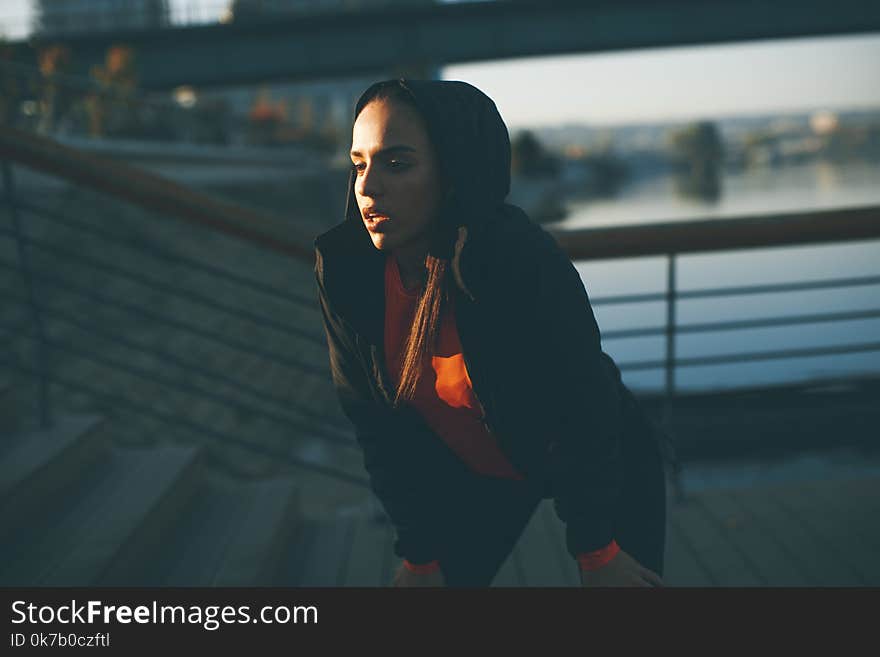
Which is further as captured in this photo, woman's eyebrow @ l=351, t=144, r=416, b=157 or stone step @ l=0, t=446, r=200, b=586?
stone step @ l=0, t=446, r=200, b=586

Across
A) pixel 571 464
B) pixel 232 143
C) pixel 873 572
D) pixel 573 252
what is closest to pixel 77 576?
pixel 571 464

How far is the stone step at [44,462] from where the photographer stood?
8.44 feet

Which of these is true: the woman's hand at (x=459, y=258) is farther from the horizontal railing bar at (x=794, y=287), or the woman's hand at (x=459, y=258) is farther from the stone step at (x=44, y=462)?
the stone step at (x=44, y=462)

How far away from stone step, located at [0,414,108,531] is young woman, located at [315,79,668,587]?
1.61m

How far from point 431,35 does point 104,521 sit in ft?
89.8

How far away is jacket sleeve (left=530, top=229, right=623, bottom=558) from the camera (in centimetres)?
135

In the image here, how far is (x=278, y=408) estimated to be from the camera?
9.33 meters

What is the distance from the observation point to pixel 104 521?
2.65 m

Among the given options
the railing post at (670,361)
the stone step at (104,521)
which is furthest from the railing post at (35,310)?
the railing post at (670,361)

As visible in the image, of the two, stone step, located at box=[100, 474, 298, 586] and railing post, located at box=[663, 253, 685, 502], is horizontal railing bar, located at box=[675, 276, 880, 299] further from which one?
stone step, located at box=[100, 474, 298, 586]

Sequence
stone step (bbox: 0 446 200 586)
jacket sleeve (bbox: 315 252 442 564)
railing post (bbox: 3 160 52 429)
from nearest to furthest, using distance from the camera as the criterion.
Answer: jacket sleeve (bbox: 315 252 442 564)
stone step (bbox: 0 446 200 586)
railing post (bbox: 3 160 52 429)

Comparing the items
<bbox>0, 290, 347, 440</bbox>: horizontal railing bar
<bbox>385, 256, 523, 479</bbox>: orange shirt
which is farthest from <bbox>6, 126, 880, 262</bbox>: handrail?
<bbox>385, 256, 523, 479</bbox>: orange shirt

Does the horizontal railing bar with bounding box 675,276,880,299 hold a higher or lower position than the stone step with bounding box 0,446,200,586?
higher

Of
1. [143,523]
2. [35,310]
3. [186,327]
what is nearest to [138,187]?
[186,327]
